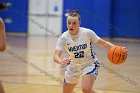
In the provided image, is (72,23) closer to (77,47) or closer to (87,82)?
(77,47)

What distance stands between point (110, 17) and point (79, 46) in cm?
1801

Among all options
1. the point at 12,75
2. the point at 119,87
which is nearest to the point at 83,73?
the point at 119,87

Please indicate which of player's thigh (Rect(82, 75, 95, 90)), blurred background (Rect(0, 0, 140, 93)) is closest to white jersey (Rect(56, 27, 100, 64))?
player's thigh (Rect(82, 75, 95, 90))

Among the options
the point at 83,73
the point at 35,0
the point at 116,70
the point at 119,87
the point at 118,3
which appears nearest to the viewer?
the point at 83,73

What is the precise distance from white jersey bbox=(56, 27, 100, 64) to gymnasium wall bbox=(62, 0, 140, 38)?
679 inches

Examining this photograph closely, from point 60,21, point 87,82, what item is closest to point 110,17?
point 60,21

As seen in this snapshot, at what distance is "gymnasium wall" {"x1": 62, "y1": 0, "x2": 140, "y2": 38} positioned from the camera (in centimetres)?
2325

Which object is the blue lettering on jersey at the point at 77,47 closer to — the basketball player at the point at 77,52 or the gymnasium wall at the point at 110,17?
the basketball player at the point at 77,52

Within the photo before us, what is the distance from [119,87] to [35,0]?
17.7 m

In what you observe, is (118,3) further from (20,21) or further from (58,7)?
(20,21)

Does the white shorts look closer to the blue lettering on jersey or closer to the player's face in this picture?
the blue lettering on jersey

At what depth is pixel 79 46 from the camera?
5.96 metres

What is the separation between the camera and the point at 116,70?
1100 centimetres

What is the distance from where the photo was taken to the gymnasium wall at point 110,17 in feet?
76.3
